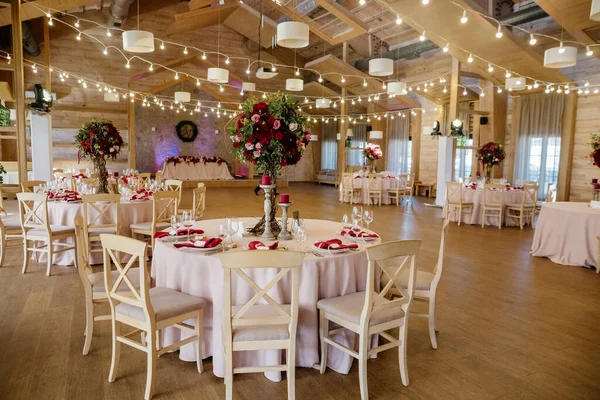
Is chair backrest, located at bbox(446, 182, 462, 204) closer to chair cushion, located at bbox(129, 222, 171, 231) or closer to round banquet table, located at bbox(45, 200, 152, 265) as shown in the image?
chair cushion, located at bbox(129, 222, 171, 231)

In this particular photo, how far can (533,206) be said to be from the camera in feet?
28.6

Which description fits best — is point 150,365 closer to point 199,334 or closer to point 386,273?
point 199,334

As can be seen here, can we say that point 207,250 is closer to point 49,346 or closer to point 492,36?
point 49,346

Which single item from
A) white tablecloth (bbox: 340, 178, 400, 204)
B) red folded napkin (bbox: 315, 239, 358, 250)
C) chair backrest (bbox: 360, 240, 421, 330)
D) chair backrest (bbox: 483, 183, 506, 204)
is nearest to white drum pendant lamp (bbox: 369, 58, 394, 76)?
chair backrest (bbox: 483, 183, 506, 204)

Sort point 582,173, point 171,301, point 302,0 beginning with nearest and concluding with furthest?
point 171,301
point 582,173
point 302,0

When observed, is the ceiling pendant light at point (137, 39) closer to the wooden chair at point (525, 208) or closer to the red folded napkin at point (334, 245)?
the red folded napkin at point (334, 245)

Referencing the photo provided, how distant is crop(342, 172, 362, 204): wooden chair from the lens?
12.1m

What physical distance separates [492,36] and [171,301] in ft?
29.3

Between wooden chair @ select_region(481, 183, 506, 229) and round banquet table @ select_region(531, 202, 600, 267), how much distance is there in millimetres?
2233

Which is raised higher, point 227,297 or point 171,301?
point 227,297

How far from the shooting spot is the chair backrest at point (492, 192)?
28.7 feet

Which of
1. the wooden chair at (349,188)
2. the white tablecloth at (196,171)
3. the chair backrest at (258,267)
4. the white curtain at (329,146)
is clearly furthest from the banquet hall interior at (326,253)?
the white curtain at (329,146)

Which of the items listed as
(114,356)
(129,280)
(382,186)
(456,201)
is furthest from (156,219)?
(382,186)

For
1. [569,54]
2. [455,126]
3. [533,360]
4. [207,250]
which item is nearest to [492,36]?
[455,126]
